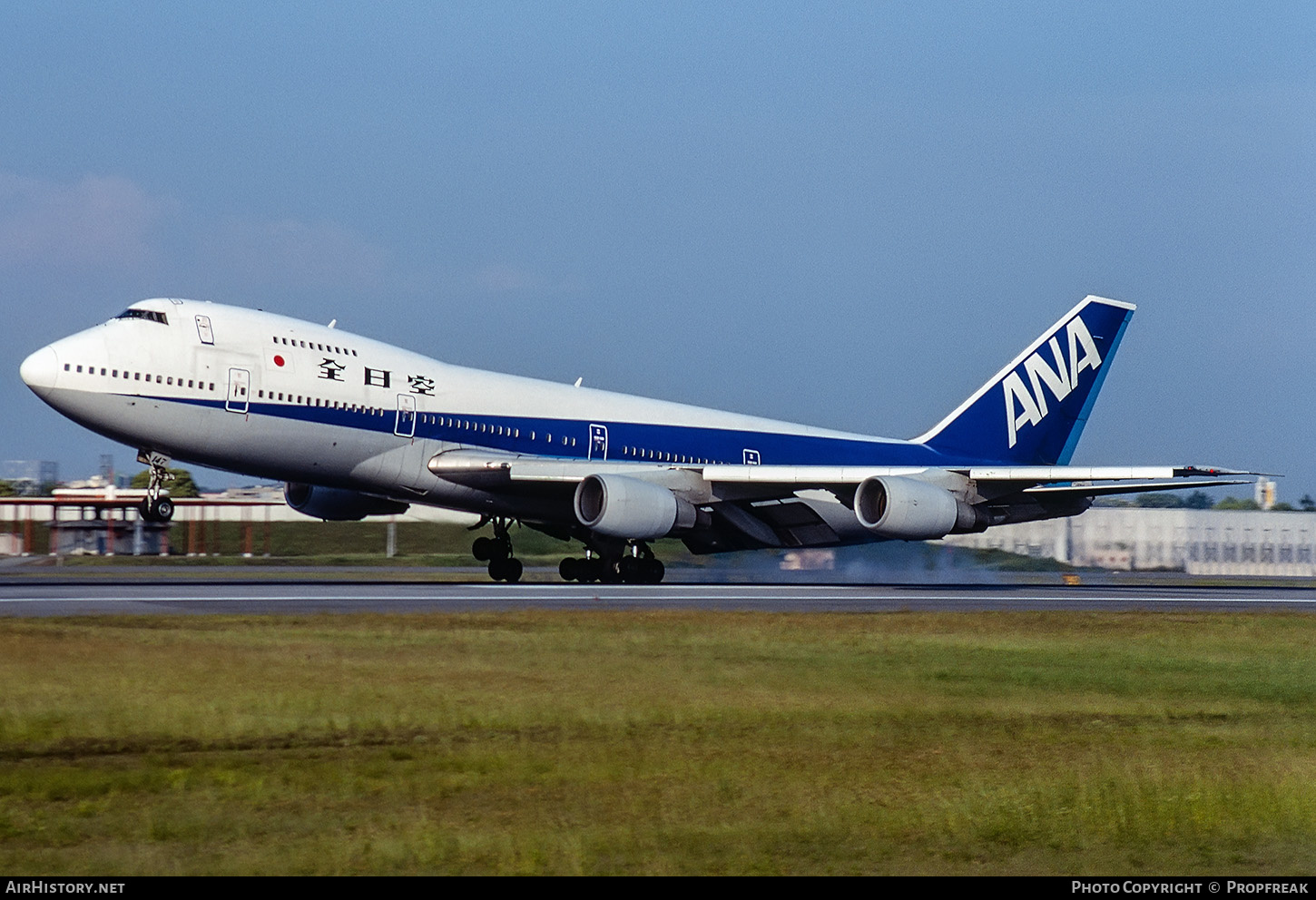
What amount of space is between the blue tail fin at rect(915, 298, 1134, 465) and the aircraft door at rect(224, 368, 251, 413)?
63.0 feet

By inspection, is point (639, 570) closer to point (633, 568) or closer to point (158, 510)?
point (633, 568)

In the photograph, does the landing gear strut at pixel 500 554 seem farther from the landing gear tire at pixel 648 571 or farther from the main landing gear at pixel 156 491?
the main landing gear at pixel 156 491

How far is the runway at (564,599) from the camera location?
2295 centimetres

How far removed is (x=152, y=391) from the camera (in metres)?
28.3

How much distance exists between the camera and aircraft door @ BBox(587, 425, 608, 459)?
34938 millimetres

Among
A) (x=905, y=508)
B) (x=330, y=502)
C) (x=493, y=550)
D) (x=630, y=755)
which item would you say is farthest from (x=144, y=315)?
(x=630, y=755)

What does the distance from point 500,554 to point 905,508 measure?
9.66 m

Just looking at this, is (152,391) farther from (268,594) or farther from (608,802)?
(608,802)

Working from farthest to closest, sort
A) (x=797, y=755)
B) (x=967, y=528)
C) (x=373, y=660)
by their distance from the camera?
(x=967, y=528) < (x=373, y=660) < (x=797, y=755)

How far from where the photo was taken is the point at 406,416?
103 feet

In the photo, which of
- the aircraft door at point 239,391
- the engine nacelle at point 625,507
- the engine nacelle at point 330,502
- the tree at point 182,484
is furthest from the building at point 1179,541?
the tree at point 182,484

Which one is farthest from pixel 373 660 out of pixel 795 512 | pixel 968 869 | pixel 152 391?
pixel 795 512

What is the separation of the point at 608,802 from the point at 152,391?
21.1 meters

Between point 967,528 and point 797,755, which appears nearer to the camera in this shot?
point 797,755
